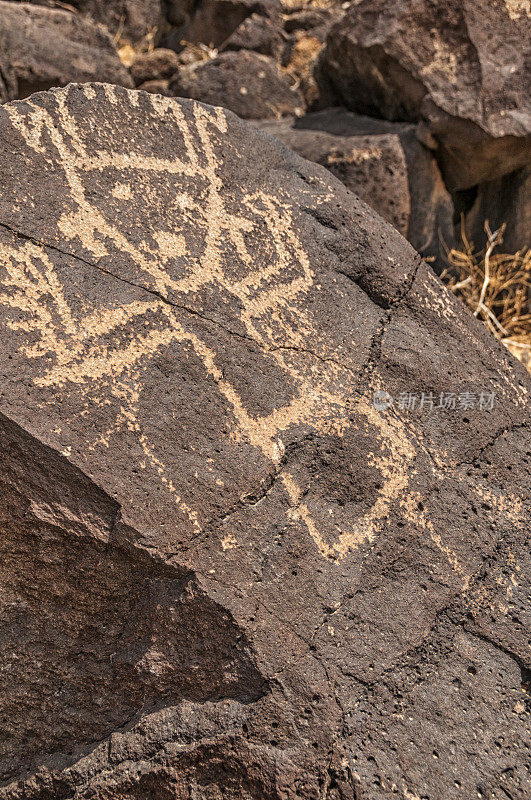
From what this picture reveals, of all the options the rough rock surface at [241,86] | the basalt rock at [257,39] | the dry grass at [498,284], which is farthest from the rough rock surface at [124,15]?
the dry grass at [498,284]

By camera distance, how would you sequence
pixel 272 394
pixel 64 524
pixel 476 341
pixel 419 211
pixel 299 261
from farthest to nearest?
pixel 419 211
pixel 476 341
pixel 299 261
pixel 272 394
pixel 64 524

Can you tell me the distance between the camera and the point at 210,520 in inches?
49.5

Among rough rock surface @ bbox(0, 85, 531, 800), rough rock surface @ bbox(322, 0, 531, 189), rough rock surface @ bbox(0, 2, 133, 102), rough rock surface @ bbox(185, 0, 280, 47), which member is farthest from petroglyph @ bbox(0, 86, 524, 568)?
rough rock surface @ bbox(185, 0, 280, 47)

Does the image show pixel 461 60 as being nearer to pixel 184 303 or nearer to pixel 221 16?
pixel 184 303

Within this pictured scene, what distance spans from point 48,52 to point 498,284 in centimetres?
212

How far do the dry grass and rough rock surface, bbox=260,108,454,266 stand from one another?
13cm

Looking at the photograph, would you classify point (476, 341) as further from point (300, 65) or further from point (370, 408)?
point (300, 65)

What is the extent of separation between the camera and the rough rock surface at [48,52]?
278 cm

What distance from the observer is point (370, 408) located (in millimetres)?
1443

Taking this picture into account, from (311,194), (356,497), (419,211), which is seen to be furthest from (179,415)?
(419,211)

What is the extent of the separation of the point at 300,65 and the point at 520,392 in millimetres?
2499

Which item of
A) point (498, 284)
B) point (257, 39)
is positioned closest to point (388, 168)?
point (498, 284)

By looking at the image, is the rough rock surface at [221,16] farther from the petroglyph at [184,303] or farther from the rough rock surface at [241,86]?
the petroglyph at [184,303]

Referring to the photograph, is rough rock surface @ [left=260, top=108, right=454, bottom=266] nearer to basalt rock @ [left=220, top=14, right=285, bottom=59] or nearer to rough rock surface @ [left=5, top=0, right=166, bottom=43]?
basalt rock @ [left=220, top=14, right=285, bottom=59]
